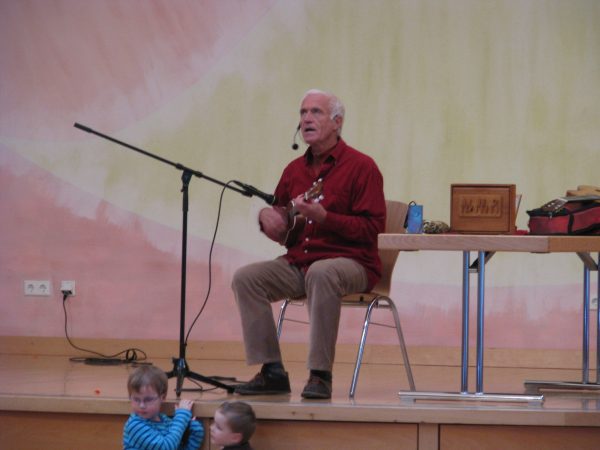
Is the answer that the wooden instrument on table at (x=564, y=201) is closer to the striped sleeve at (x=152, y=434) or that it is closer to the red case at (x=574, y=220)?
the red case at (x=574, y=220)

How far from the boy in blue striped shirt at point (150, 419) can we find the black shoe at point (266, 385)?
36cm

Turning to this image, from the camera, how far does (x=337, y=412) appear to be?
3277mm

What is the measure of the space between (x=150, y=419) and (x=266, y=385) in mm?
534

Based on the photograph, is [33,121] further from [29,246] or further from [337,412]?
[337,412]

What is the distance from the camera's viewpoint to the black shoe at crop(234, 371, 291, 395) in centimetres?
358

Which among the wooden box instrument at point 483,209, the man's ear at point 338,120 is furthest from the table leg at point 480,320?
the man's ear at point 338,120

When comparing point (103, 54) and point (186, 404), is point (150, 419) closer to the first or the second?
point (186, 404)

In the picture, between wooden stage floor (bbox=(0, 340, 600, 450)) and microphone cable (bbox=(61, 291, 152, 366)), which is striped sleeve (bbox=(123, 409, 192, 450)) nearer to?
wooden stage floor (bbox=(0, 340, 600, 450))

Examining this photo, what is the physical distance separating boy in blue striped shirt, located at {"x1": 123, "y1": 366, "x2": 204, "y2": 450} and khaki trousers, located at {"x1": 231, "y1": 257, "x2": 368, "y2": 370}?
0.48m

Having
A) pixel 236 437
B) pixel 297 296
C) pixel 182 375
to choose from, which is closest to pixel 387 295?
pixel 297 296

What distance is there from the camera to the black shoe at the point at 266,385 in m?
3.58

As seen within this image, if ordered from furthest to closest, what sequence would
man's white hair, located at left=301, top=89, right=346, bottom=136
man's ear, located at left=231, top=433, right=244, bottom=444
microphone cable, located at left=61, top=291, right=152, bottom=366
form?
microphone cable, located at left=61, top=291, right=152, bottom=366 → man's white hair, located at left=301, top=89, right=346, bottom=136 → man's ear, located at left=231, top=433, right=244, bottom=444

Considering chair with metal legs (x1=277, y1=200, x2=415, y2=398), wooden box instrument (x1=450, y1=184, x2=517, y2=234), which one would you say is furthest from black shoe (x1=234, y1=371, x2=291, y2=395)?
wooden box instrument (x1=450, y1=184, x2=517, y2=234)

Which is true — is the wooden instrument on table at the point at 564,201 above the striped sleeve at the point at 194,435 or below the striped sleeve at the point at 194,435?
above
